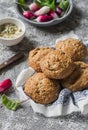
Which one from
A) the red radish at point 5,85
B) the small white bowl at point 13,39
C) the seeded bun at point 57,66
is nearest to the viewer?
the seeded bun at point 57,66

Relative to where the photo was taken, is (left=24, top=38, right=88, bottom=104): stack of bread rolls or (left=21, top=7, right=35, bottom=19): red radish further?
(left=21, top=7, right=35, bottom=19): red radish

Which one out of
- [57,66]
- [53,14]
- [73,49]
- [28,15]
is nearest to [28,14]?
[28,15]

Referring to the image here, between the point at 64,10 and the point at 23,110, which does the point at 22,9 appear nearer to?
the point at 64,10

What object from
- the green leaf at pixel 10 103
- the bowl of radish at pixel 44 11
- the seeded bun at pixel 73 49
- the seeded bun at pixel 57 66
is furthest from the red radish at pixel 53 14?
the green leaf at pixel 10 103

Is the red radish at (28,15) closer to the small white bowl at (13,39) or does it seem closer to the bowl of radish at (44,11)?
the bowl of radish at (44,11)

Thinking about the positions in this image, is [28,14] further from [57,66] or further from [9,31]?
[57,66]

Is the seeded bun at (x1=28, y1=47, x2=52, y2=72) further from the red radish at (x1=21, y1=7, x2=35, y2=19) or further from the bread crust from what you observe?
the red radish at (x1=21, y1=7, x2=35, y2=19)

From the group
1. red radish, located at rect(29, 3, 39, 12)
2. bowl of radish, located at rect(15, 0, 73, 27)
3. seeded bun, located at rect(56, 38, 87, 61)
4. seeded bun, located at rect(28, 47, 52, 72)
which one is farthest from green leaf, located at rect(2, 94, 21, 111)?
red radish, located at rect(29, 3, 39, 12)
